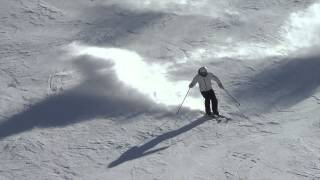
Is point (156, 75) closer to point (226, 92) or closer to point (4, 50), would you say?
point (226, 92)

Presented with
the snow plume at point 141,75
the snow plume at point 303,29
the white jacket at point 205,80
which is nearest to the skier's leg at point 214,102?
the white jacket at point 205,80

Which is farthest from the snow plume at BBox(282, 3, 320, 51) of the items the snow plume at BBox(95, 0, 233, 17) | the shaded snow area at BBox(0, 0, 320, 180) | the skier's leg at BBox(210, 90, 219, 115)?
the skier's leg at BBox(210, 90, 219, 115)

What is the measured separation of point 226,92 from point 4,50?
650 centimetres

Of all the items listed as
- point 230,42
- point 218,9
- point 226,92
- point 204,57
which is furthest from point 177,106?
point 218,9

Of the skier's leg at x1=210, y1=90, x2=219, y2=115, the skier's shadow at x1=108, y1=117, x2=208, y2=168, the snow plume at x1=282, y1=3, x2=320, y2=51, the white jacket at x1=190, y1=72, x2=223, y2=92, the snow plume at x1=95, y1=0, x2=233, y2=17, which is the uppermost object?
the snow plume at x1=95, y1=0, x2=233, y2=17

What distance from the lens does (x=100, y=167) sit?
13664 mm

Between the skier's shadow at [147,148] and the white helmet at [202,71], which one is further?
the white helmet at [202,71]

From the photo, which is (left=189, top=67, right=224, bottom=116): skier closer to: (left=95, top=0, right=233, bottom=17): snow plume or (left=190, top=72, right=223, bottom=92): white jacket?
(left=190, top=72, right=223, bottom=92): white jacket

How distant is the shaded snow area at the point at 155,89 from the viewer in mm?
13742

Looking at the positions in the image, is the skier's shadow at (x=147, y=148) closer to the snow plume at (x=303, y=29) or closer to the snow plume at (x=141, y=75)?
the snow plume at (x=141, y=75)

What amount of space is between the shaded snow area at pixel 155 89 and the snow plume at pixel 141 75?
29 mm

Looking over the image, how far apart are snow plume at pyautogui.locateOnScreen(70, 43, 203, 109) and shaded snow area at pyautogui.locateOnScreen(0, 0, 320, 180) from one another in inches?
1.2

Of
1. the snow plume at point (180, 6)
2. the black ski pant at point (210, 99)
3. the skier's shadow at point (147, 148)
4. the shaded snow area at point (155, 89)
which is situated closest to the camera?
the shaded snow area at point (155, 89)

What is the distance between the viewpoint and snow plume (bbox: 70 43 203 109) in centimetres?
1634
